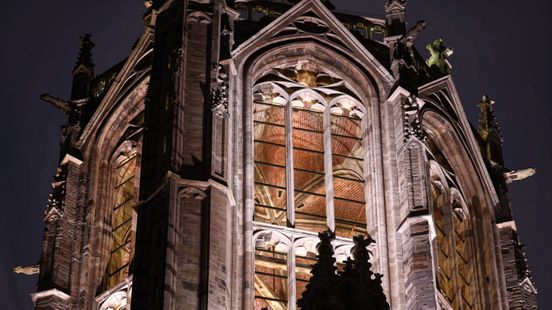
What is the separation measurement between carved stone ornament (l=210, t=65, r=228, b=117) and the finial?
8.24 meters

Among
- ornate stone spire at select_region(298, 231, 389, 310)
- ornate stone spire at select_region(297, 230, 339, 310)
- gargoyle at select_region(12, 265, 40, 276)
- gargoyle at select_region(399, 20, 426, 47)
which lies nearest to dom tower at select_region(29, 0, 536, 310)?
gargoyle at select_region(399, 20, 426, 47)

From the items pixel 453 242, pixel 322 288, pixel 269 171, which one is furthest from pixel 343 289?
pixel 453 242

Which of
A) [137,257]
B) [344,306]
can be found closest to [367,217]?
[137,257]

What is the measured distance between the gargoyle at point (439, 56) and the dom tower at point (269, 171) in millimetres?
43

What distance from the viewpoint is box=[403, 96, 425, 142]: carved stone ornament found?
48.5m

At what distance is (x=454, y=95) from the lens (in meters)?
52.4

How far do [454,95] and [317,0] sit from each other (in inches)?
137

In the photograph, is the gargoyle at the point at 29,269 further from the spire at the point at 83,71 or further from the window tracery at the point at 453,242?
the window tracery at the point at 453,242

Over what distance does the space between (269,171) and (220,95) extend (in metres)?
2.48

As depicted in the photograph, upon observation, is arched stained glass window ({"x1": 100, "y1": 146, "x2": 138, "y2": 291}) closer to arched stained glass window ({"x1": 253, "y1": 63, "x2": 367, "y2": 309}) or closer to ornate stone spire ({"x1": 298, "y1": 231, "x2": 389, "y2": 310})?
arched stained glass window ({"x1": 253, "y1": 63, "x2": 367, "y2": 309})

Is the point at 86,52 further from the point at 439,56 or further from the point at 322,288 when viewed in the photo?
the point at 322,288

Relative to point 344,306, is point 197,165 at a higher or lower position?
higher

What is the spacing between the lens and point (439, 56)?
177 ft

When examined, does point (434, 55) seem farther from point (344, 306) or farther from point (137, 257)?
point (344, 306)
